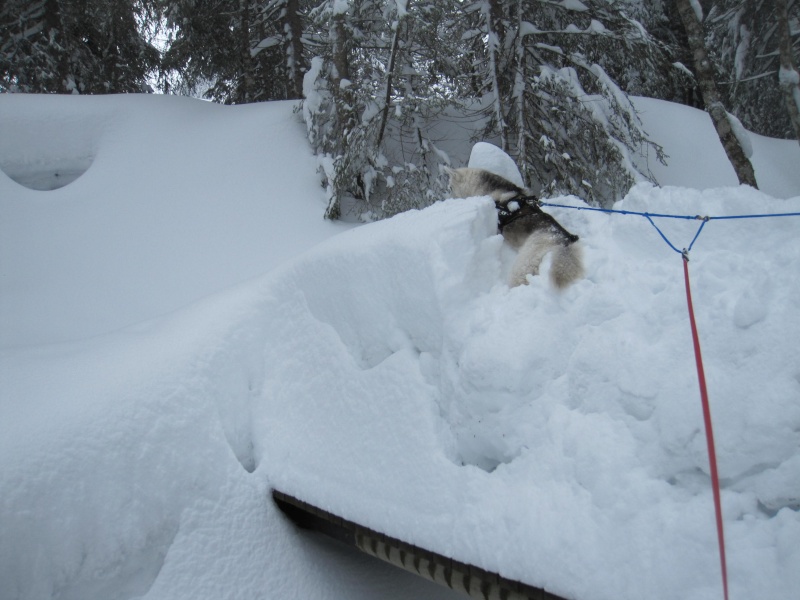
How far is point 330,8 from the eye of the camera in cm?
874

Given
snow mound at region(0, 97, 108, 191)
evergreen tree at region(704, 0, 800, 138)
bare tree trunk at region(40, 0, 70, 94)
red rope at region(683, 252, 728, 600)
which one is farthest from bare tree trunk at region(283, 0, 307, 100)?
red rope at region(683, 252, 728, 600)

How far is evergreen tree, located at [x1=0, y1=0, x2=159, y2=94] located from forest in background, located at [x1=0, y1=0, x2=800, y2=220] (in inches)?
1.5

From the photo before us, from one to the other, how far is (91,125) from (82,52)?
4.57 meters

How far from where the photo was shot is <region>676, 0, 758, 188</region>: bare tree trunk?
22.2 ft

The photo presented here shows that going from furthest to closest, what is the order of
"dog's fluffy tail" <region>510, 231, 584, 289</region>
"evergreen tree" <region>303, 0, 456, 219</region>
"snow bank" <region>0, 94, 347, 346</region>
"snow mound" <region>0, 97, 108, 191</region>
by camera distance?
"snow mound" <region>0, 97, 108, 191</region> → "evergreen tree" <region>303, 0, 456, 219</region> → "snow bank" <region>0, 94, 347, 346</region> → "dog's fluffy tail" <region>510, 231, 584, 289</region>

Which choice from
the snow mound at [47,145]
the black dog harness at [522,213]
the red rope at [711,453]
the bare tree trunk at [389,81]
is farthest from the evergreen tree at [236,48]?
the red rope at [711,453]

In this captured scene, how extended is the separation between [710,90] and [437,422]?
6196 mm

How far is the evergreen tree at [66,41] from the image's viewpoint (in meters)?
12.4

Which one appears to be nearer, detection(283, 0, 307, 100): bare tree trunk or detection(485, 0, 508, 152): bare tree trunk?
detection(485, 0, 508, 152): bare tree trunk

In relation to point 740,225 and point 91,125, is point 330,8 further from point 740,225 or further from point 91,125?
point 740,225

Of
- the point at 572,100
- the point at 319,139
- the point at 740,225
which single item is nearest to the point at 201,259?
the point at 319,139

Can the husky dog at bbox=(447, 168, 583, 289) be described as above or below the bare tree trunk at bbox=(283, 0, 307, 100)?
below

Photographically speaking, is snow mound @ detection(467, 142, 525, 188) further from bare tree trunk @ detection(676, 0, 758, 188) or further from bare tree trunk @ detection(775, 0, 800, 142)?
bare tree trunk @ detection(775, 0, 800, 142)

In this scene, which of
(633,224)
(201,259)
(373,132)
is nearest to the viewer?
(633,224)
